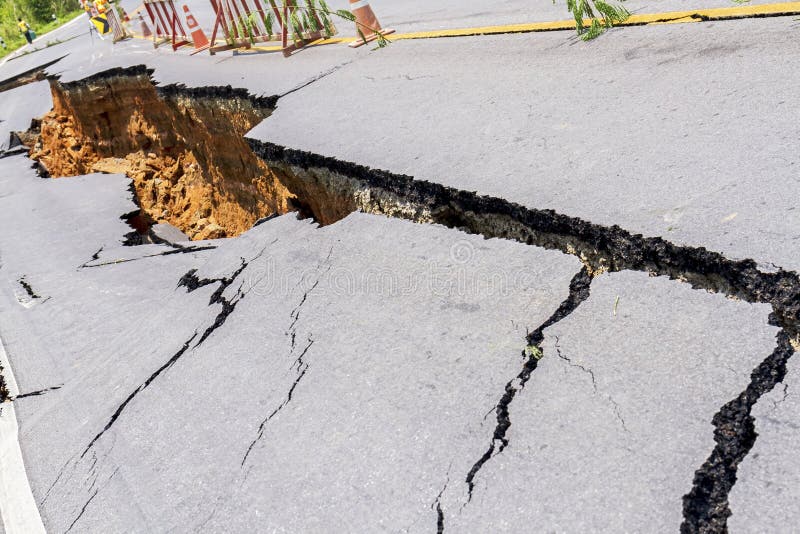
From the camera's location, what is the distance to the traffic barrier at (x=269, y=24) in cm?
838

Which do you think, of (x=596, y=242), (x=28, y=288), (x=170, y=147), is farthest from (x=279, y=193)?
(x=170, y=147)

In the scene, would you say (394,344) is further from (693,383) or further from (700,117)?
(700,117)

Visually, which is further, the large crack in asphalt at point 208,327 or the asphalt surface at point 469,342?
the large crack in asphalt at point 208,327

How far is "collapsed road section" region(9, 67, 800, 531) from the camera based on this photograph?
2.08m

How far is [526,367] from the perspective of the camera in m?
2.28

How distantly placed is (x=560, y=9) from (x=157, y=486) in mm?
5406

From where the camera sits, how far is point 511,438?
2.04 metres

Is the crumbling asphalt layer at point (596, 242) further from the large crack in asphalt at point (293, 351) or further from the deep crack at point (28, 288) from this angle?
the deep crack at point (28, 288)

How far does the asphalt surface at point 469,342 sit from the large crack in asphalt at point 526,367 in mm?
12

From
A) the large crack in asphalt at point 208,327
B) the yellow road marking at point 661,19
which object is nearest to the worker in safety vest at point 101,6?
the yellow road marking at point 661,19

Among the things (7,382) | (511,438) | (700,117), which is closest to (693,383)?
(511,438)

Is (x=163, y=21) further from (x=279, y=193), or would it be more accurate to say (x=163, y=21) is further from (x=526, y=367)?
(x=526, y=367)

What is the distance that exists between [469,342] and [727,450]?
96cm

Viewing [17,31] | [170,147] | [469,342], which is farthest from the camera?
[17,31]
